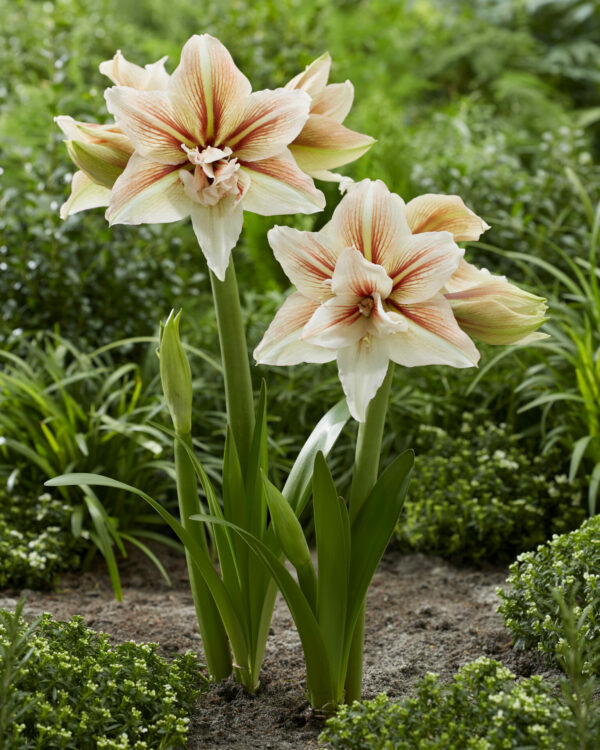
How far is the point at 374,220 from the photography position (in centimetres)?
150

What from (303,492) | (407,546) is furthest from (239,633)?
(407,546)

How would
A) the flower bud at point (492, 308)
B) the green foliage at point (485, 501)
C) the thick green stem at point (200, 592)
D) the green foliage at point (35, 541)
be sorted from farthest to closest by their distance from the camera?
the green foliage at point (485, 501)
the green foliage at point (35, 541)
the thick green stem at point (200, 592)
the flower bud at point (492, 308)

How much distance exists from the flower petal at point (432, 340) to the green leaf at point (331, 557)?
0.97ft

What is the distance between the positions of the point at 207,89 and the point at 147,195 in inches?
8.5

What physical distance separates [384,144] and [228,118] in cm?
341

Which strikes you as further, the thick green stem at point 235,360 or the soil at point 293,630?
the soil at point 293,630

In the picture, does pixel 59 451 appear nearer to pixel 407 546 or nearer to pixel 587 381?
pixel 407 546

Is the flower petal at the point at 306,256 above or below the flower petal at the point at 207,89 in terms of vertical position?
below

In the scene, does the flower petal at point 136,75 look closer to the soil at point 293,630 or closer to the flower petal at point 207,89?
the flower petal at point 207,89

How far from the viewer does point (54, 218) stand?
3.57 m

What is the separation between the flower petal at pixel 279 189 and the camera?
1.53 meters

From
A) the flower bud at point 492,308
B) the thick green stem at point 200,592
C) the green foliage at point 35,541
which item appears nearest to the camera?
the flower bud at point 492,308

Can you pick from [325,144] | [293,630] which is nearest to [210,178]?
[325,144]

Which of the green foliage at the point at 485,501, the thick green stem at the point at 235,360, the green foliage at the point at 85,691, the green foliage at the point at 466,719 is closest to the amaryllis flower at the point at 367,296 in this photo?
the thick green stem at the point at 235,360
